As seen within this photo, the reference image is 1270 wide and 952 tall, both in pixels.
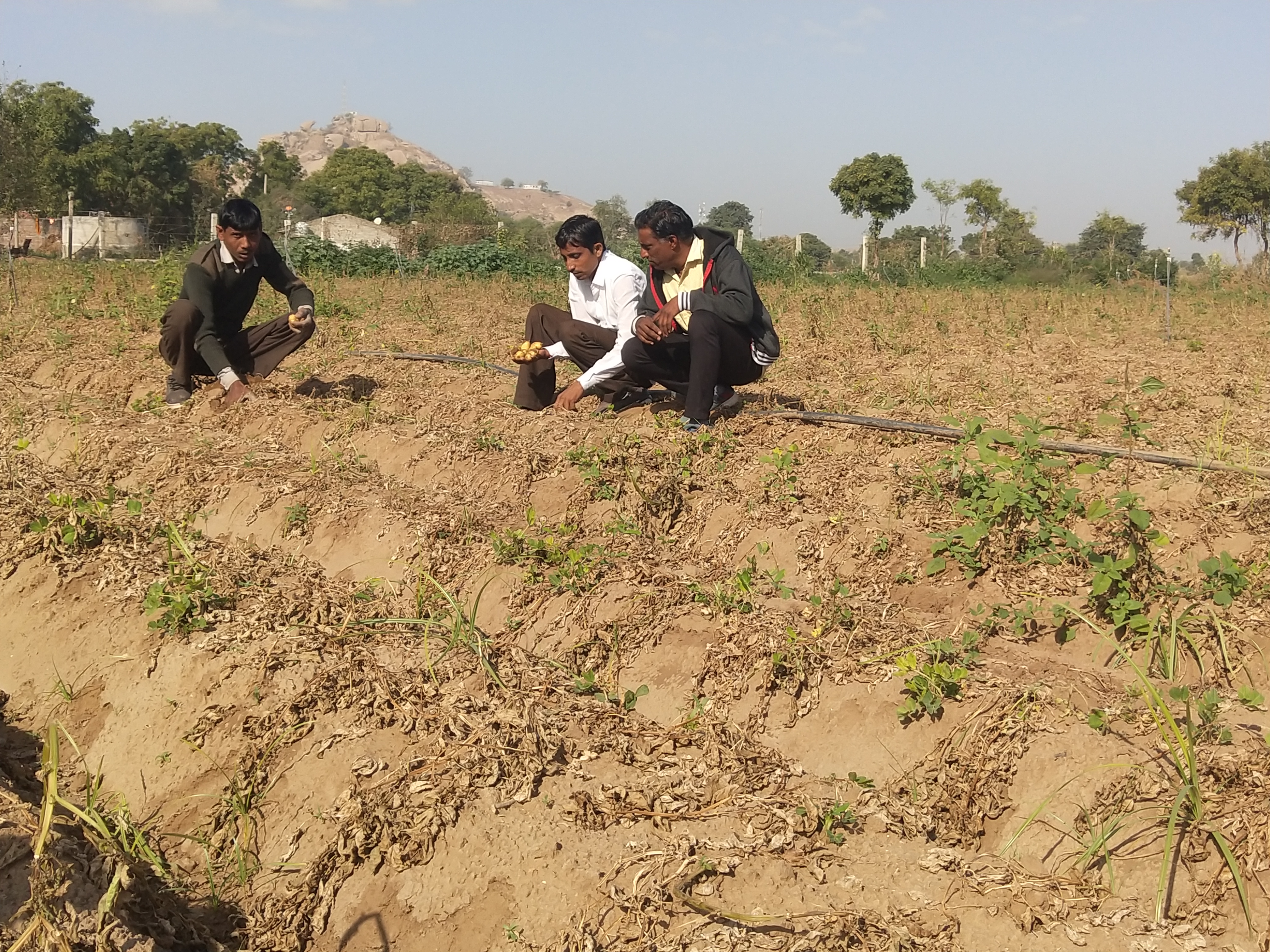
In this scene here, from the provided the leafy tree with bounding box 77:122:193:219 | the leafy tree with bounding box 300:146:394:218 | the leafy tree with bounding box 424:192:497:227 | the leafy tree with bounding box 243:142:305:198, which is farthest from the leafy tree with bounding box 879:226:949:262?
the leafy tree with bounding box 243:142:305:198

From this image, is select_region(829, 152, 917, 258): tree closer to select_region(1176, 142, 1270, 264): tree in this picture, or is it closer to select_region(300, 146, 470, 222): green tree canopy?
select_region(1176, 142, 1270, 264): tree

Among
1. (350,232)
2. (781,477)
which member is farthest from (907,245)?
(781,477)

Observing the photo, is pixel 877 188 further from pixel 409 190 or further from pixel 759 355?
pixel 409 190

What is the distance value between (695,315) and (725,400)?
75cm

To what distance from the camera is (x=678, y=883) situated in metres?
2.13

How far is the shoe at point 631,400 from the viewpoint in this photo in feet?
19.6

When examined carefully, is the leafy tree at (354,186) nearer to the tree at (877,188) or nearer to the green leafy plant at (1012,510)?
the tree at (877,188)

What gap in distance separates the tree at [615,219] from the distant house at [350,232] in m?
4.60

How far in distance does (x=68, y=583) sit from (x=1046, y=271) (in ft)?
65.8

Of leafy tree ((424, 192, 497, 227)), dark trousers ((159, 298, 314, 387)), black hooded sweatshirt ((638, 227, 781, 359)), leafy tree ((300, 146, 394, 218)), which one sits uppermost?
leafy tree ((300, 146, 394, 218))

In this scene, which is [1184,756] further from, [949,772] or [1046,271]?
[1046,271]

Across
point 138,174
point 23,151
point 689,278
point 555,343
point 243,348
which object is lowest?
point 243,348

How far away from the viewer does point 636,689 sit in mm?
3264

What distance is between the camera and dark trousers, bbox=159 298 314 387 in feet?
20.0
